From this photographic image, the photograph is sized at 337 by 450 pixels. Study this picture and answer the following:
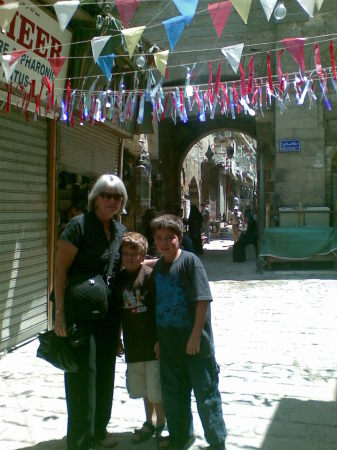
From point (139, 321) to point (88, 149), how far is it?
5156 millimetres

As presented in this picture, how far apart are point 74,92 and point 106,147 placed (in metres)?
2.33

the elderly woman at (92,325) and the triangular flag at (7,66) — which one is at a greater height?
the triangular flag at (7,66)

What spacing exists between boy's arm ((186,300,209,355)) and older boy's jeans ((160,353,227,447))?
9cm

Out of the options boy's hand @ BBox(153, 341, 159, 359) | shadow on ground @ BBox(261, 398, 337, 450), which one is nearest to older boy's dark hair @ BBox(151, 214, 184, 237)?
boy's hand @ BBox(153, 341, 159, 359)

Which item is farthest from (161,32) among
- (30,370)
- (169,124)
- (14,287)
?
(30,370)

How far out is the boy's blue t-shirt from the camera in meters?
2.91

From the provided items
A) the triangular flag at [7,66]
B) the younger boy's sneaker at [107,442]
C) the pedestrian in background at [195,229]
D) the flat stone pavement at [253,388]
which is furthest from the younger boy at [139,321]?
the pedestrian in background at [195,229]

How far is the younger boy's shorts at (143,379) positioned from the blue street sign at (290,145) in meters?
9.91

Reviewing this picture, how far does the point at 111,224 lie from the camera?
3260 millimetres

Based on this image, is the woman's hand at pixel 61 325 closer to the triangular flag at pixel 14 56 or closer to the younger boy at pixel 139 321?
the younger boy at pixel 139 321

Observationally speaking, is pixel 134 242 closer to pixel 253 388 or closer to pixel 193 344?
pixel 193 344

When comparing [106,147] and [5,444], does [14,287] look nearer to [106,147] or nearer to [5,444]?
[5,444]

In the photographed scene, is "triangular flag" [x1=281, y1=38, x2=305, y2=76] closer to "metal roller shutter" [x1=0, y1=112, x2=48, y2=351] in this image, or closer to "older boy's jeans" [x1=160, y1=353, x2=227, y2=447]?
"older boy's jeans" [x1=160, y1=353, x2=227, y2=447]

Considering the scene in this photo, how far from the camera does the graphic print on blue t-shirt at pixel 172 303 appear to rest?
2.94 m
